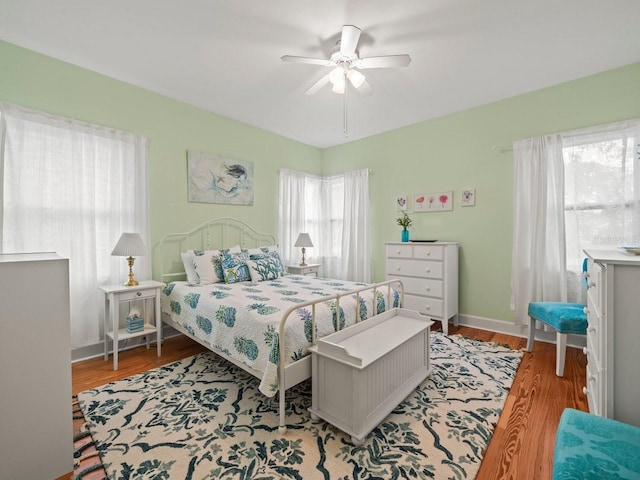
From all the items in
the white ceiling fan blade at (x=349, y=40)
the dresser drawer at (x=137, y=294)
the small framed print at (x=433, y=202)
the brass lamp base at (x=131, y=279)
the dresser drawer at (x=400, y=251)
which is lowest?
the dresser drawer at (x=137, y=294)

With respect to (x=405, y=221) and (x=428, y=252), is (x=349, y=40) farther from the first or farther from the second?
(x=405, y=221)

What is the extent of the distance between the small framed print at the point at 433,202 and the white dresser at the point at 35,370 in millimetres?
3954

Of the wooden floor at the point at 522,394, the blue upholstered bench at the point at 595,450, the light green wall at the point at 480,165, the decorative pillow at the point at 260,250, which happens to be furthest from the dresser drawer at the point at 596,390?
the decorative pillow at the point at 260,250

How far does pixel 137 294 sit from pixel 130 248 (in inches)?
18.3

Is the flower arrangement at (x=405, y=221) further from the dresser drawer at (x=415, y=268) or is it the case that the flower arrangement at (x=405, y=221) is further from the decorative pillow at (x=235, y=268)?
the decorative pillow at (x=235, y=268)

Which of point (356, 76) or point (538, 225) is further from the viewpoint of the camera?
point (538, 225)

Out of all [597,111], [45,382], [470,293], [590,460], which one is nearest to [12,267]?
[45,382]

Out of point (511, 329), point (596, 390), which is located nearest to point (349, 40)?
point (596, 390)

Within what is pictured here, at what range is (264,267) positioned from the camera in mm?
3533

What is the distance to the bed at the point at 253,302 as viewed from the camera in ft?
6.28

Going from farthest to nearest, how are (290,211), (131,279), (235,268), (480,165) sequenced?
(290,211)
(480,165)
(235,268)
(131,279)

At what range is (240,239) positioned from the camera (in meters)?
4.25

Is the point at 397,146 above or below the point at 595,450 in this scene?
above

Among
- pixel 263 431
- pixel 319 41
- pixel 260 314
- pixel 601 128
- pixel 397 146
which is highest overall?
pixel 319 41
